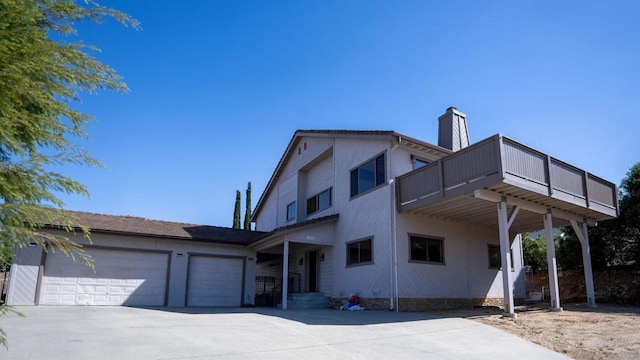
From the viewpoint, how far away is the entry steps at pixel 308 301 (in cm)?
1709

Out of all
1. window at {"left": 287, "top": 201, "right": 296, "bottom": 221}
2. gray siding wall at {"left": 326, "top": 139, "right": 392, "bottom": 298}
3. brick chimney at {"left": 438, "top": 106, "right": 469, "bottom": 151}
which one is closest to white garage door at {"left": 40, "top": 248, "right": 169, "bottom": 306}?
window at {"left": 287, "top": 201, "right": 296, "bottom": 221}

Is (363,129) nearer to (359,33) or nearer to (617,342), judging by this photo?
(359,33)

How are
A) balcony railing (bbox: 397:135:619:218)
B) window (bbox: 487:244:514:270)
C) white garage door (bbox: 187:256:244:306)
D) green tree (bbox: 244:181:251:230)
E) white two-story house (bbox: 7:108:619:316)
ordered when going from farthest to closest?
green tree (bbox: 244:181:251:230) → white garage door (bbox: 187:256:244:306) → window (bbox: 487:244:514:270) → white two-story house (bbox: 7:108:619:316) → balcony railing (bbox: 397:135:619:218)

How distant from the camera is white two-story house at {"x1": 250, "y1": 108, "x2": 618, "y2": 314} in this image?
39.7ft

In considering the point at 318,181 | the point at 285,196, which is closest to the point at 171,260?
the point at 318,181

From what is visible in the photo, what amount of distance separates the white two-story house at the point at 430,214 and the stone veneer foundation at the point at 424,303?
4 centimetres

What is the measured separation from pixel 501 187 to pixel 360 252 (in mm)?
6284

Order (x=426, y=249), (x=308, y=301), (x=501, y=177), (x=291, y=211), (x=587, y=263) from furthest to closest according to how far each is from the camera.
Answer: (x=291, y=211)
(x=308, y=301)
(x=426, y=249)
(x=587, y=263)
(x=501, y=177)

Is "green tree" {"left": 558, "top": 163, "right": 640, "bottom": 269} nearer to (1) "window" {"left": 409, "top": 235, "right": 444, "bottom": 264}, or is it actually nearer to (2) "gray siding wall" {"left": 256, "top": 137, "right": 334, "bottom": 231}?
(1) "window" {"left": 409, "top": 235, "right": 444, "bottom": 264}

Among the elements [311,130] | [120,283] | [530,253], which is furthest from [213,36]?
[530,253]

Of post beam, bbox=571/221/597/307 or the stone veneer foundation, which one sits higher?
post beam, bbox=571/221/597/307

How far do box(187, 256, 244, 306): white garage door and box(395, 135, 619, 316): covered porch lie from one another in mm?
8827

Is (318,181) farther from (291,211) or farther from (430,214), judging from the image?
(430,214)

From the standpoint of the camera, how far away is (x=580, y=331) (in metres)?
9.48
